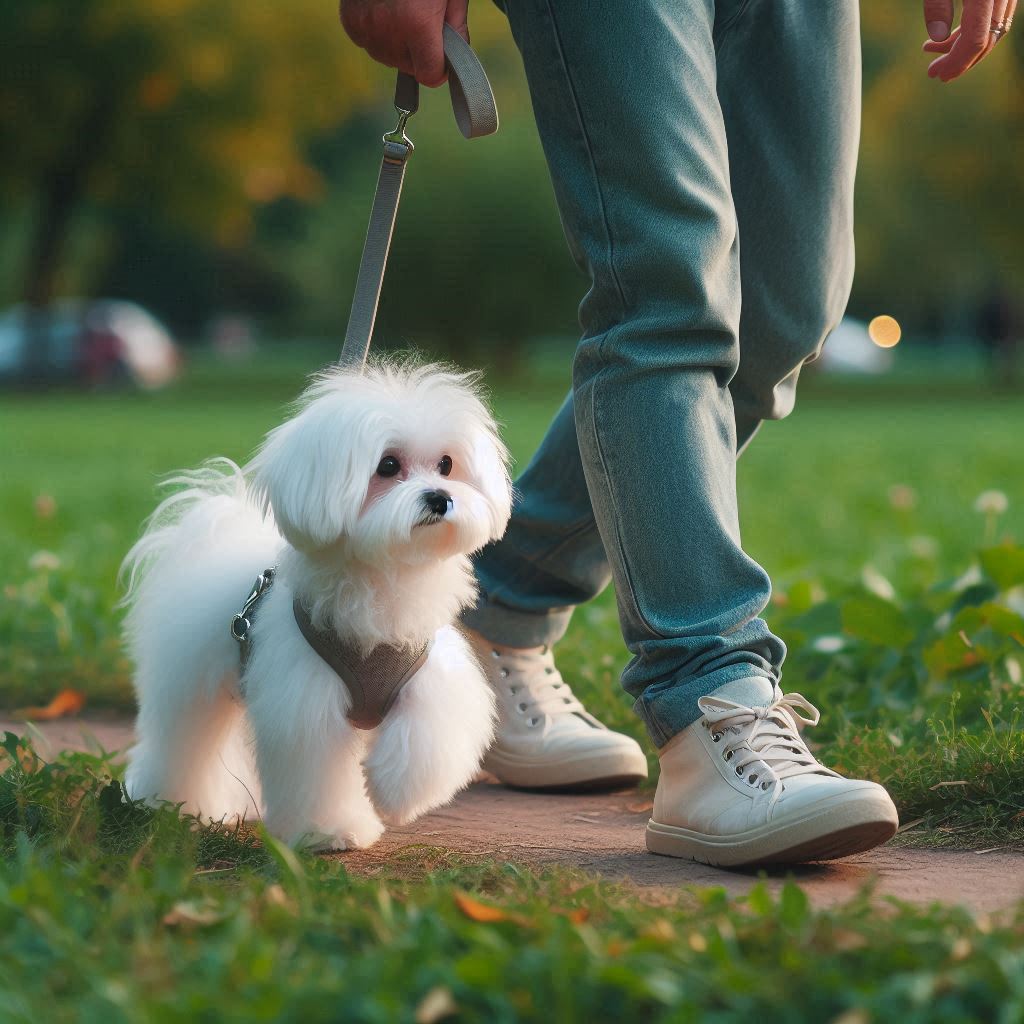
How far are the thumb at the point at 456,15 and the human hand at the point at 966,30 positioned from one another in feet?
3.05

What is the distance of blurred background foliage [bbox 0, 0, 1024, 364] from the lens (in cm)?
2691

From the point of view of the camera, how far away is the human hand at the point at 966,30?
287 cm

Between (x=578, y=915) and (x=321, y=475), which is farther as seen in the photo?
(x=321, y=475)

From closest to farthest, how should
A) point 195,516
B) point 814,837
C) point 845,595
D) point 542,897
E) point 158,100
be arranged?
point 542,897, point 814,837, point 195,516, point 845,595, point 158,100

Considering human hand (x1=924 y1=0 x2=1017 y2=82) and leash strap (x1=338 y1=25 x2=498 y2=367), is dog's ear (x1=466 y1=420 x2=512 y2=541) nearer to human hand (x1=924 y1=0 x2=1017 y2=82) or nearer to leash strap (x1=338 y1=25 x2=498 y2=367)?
leash strap (x1=338 y1=25 x2=498 y2=367)

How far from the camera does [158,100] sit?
2744cm

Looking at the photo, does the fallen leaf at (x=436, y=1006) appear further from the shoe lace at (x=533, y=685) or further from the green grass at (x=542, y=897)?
the shoe lace at (x=533, y=685)

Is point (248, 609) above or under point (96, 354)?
under

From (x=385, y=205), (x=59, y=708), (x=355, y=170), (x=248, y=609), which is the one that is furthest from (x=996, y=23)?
(x=355, y=170)

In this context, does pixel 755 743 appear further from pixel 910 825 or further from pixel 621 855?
pixel 910 825

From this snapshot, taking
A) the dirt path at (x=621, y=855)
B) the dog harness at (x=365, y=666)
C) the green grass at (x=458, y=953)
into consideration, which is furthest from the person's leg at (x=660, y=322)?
the green grass at (x=458, y=953)

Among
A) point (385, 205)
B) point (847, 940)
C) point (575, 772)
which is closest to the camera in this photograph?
point (847, 940)

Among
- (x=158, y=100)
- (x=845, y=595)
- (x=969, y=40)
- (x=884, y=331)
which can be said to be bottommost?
(x=845, y=595)

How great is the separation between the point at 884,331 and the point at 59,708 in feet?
160
